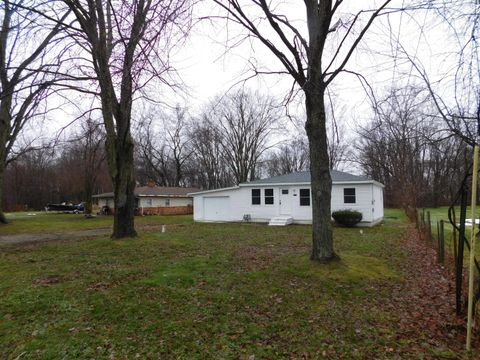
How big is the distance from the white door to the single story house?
42.6 feet

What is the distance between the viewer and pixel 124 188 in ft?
40.8

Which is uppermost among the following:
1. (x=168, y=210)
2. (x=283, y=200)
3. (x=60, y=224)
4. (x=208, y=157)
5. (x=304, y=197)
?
(x=208, y=157)

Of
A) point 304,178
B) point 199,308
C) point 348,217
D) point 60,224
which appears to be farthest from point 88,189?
point 199,308

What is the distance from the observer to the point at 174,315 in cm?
489

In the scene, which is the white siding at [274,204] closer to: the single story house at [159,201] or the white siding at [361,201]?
the white siding at [361,201]

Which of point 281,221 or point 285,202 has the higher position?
point 285,202

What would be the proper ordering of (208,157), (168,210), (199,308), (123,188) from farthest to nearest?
(208,157)
(168,210)
(123,188)
(199,308)

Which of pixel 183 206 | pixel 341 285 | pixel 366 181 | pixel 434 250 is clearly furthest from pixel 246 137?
pixel 341 285

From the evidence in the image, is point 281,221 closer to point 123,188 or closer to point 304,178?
point 304,178

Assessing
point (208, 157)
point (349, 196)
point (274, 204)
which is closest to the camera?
point (349, 196)

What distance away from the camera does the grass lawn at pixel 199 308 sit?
12.9 feet

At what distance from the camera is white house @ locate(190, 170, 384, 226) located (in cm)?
1969

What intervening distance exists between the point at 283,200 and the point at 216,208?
5.24m

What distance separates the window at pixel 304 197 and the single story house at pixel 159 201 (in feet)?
46.2
